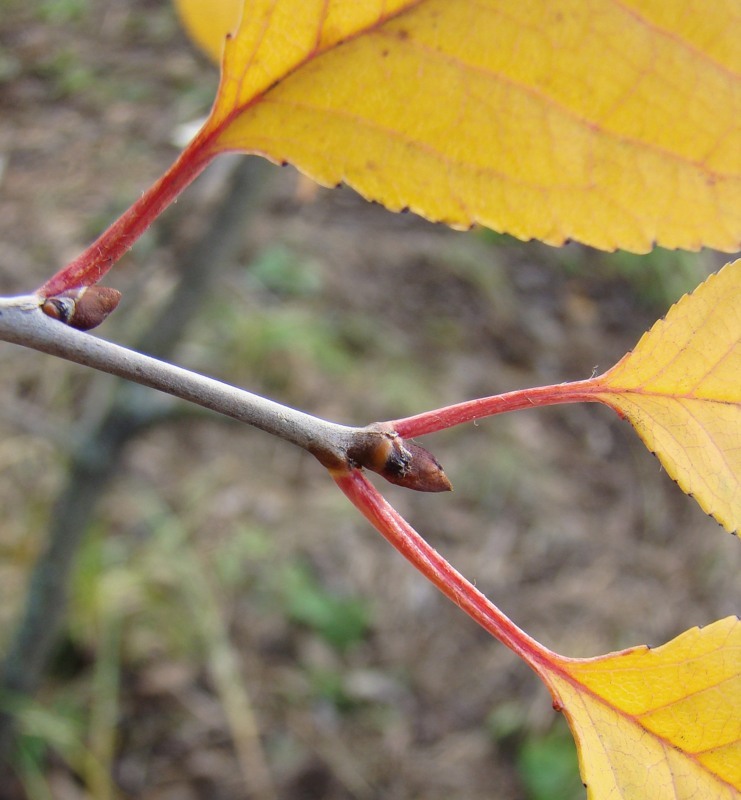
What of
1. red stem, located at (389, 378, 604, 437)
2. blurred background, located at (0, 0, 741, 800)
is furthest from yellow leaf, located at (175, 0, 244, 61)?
red stem, located at (389, 378, 604, 437)

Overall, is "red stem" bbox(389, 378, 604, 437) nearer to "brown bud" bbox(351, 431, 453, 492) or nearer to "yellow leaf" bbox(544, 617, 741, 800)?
"brown bud" bbox(351, 431, 453, 492)

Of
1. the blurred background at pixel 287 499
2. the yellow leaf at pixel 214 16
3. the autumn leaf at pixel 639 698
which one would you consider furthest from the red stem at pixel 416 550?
the blurred background at pixel 287 499

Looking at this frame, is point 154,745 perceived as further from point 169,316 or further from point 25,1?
point 25,1

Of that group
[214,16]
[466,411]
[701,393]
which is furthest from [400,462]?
[214,16]

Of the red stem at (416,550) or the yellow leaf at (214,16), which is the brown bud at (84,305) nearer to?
the red stem at (416,550)

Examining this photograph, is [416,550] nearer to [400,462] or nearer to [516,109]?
[400,462]

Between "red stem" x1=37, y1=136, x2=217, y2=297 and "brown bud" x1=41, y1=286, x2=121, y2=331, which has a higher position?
"red stem" x1=37, y1=136, x2=217, y2=297
